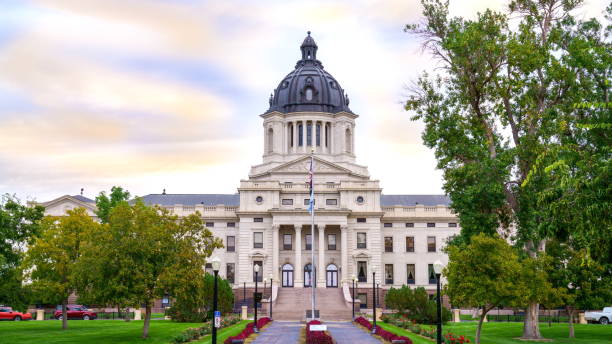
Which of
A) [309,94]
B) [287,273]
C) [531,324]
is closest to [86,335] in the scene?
[531,324]

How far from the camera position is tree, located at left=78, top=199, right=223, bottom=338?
3694 cm

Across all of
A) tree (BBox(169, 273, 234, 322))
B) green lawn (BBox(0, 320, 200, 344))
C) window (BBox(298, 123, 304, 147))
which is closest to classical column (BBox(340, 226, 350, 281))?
window (BBox(298, 123, 304, 147))

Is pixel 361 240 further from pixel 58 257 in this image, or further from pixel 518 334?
pixel 58 257

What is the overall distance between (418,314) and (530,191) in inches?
736

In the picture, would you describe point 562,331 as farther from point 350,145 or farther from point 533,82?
point 350,145

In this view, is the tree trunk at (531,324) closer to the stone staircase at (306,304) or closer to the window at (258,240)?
the stone staircase at (306,304)

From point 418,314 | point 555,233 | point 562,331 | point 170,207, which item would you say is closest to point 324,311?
point 418,314

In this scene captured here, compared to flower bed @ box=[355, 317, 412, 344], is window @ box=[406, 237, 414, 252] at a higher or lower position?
higher

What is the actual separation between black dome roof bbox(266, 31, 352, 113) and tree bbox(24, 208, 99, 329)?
45.8 metres

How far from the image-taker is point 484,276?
32.6 meters

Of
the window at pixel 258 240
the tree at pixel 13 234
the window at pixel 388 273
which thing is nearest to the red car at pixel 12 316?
the tree at pixel 13 234

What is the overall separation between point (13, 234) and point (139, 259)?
323 inches

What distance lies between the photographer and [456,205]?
1649 inches

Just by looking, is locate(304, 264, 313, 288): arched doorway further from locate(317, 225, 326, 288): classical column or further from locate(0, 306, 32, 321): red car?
locate(0, 306, 32, 321): red car
